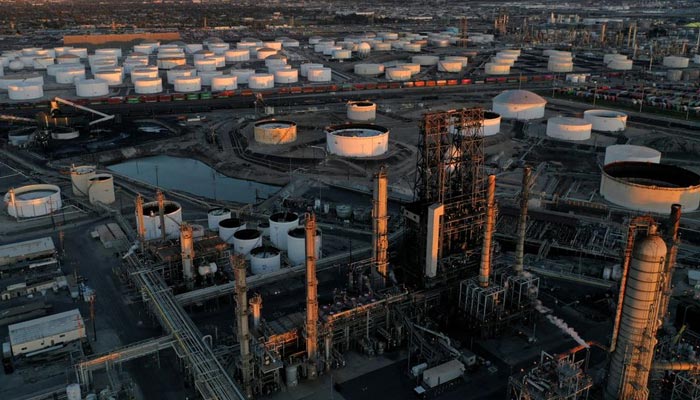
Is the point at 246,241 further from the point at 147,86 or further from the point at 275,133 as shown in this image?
the point at 147,86

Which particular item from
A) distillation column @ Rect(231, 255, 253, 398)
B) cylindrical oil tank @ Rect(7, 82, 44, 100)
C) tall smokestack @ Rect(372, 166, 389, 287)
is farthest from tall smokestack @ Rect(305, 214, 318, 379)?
cylindrical oil tank @ Rect(7, 82, 44, 100)

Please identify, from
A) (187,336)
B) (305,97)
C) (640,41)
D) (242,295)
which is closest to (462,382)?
(242,295)

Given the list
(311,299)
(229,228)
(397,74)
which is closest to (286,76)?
(397,74)

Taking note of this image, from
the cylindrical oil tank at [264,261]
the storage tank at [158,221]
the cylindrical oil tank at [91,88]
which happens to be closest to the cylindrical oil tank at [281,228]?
the cylindrical oil tank at [264,261]

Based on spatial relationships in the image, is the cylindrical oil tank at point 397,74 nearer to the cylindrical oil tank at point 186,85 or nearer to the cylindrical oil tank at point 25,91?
the cylindrical oil tank at point 186,85

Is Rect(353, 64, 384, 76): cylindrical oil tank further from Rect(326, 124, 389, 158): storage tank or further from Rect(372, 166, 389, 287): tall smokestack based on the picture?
Rect(372, 166, 389, 287): tall smokestack
